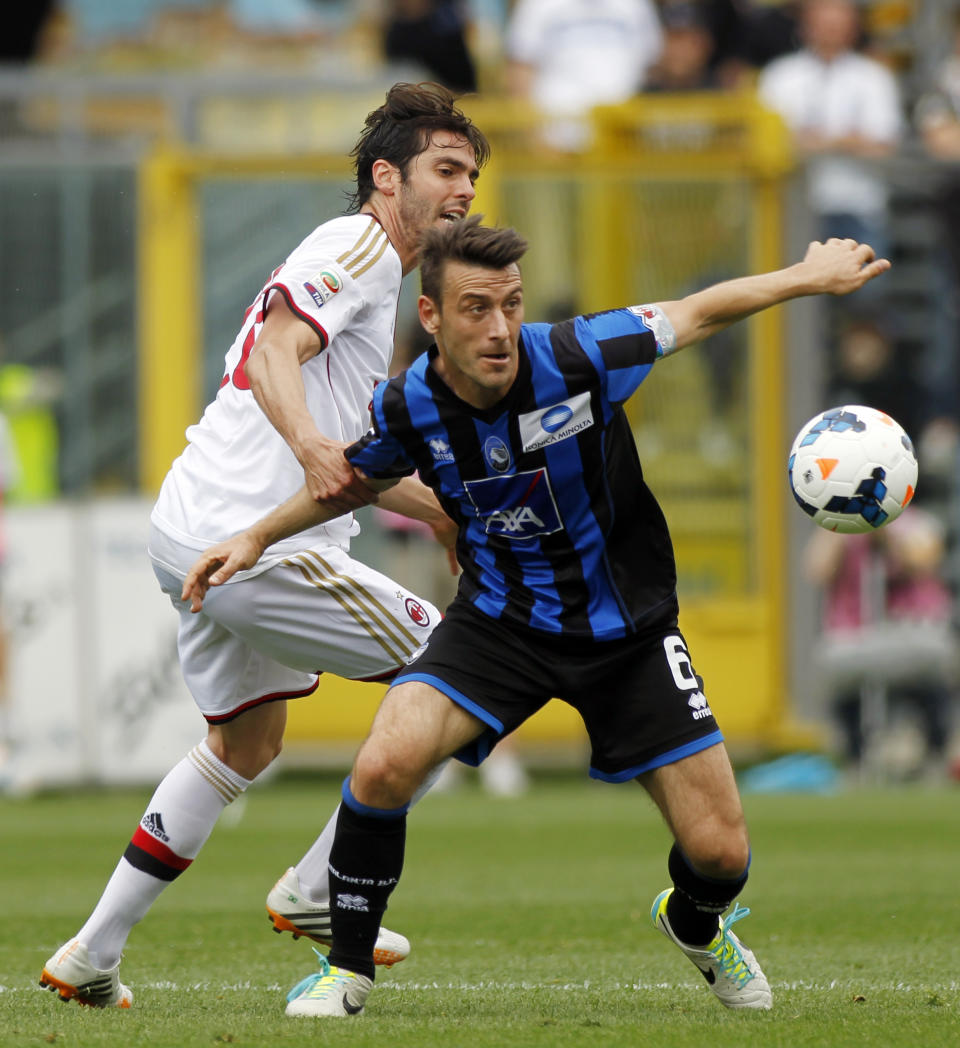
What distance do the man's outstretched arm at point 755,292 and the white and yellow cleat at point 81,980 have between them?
2247 mm

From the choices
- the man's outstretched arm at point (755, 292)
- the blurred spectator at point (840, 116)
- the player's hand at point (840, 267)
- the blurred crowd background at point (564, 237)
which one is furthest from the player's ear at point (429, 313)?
the blurred spectator at point (840, 116)

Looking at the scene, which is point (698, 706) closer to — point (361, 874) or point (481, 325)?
point (361, 874)

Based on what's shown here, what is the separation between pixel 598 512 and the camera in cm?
532

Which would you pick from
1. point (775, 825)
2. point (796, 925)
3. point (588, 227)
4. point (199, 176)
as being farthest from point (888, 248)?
point (796, 925)

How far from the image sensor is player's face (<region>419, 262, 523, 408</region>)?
5.09 m

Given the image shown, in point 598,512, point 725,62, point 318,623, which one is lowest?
point 318,623

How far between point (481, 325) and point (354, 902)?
1474 millimetres

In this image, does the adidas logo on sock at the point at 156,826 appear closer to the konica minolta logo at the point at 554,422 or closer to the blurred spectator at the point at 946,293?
the konica minolta logo at the point at 554,422

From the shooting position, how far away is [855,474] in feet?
17.8

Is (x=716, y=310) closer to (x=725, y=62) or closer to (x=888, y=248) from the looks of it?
(x=888, y=248)

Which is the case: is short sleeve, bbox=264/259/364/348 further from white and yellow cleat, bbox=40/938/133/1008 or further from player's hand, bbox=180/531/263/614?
white and yellow cleat, bbox=40/938/133/1008

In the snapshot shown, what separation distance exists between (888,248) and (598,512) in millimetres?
10657

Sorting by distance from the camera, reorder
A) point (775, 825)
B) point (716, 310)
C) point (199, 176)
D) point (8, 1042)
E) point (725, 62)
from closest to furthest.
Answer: point (8, 1042)
point (716, 310)
point (775, 825)
point (199, 176)
point (725, 62)

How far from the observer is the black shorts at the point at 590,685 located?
17.2 ft
